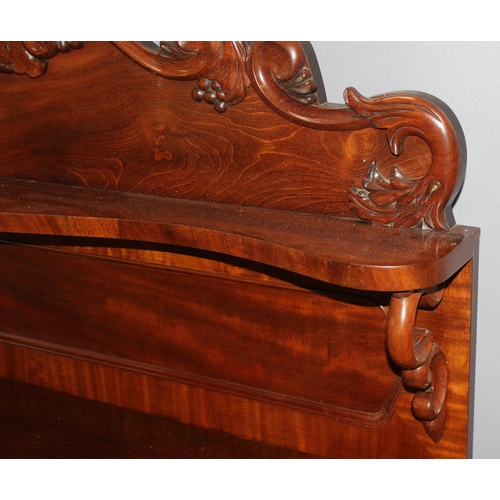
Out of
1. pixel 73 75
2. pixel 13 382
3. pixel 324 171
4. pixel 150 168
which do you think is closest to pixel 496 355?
pixel 324 171

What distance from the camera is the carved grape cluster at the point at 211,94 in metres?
0.77

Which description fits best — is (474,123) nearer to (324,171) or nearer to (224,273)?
(324,171)

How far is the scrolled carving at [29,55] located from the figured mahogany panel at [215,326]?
0.88 feet

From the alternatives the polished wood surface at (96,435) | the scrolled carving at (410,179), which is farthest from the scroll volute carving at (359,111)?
the polished wood surface at (96,435)

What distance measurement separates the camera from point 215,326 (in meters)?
0.94

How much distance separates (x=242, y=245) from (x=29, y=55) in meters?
0.40

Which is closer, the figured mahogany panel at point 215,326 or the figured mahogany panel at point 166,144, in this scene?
the figured mahogany panel at point 166,144

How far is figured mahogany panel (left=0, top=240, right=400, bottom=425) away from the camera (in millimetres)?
859

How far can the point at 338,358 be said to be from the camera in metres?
0.87

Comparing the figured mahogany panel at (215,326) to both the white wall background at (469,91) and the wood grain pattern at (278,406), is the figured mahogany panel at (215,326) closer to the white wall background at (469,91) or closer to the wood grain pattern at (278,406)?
the wood grain pattern at (278,406)

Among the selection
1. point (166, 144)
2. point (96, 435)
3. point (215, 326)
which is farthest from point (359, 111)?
point (96, 435)

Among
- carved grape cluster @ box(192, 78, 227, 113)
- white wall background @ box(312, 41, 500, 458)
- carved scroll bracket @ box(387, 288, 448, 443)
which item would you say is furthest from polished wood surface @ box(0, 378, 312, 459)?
carved grape cluster @ box(192, 78, 227, 113)

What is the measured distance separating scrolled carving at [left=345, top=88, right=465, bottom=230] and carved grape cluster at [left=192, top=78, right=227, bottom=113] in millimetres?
150

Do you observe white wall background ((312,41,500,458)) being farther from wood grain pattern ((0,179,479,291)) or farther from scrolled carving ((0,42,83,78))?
scrolled carving ((0,42,83,78))
